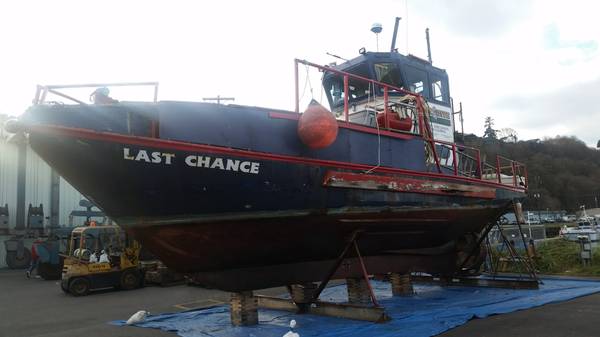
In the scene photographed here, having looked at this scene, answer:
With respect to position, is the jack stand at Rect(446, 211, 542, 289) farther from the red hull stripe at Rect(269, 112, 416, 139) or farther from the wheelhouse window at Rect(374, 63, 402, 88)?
the red hull stripe at Rect(269, 112, 416, 139)

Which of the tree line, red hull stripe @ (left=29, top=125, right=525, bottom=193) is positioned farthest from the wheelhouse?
the tree line

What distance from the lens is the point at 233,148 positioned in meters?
5.41

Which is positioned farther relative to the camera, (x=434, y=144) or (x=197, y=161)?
(x=434, y=144)

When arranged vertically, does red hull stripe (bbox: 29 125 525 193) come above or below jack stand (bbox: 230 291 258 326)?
above

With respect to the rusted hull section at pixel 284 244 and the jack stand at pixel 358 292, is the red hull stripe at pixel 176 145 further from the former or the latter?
the jack stand at pixel 358 292

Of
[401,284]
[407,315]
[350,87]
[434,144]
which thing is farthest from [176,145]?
[401,284]

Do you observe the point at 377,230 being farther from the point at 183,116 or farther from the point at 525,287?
the point at 525,287

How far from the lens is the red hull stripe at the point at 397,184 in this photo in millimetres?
5992

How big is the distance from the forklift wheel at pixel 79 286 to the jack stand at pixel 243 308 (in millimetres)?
7174

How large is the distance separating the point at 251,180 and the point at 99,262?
926cm

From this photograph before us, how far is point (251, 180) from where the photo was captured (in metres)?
5.39

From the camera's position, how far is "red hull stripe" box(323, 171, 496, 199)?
Result: 19.7 feet

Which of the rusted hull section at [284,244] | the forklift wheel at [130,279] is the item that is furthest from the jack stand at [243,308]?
the forklift wheel at [130,279]

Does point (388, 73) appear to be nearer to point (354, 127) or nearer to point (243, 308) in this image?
point (354, 127)
